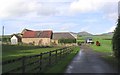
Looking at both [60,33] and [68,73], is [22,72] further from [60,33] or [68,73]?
[60,33]

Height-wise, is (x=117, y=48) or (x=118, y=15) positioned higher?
(x=118, y=15)

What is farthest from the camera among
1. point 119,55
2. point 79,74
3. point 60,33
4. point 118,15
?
point 60,33

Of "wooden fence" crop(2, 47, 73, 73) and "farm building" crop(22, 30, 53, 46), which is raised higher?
"farm building" crop(22, 30, 53, 46)

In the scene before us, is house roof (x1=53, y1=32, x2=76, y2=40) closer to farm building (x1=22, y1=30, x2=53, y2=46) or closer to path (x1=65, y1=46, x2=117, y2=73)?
farm building (x1=22, y1=30, x2=53, y2=46)

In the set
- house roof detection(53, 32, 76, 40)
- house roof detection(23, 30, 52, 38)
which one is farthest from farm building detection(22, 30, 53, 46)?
house roof detection(53, 32, 76, 40)

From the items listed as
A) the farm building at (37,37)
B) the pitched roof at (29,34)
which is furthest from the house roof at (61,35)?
the pitched roof at (29,34)

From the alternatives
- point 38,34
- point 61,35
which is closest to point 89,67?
point 38,34

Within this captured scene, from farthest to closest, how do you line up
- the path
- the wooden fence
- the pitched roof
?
the pitched roof < the path < the wooden fence

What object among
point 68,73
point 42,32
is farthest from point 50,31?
point 68,73

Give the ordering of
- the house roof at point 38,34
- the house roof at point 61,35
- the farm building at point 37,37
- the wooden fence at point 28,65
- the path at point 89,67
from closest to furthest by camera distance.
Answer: the wooden fence at point 28,65
the path at point 89,67
the farm building at point 37,37
the house roof at point 38,34
the house roof at point 61,35

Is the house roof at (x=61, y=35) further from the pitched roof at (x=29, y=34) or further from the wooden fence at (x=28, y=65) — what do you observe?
the wooden fence at (x=28, y=65)

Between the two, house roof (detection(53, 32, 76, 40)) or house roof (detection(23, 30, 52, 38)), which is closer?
house roof (detection(23, 30, 52, 38))

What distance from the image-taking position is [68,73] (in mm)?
15945

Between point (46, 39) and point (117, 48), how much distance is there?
102928 millimetres
